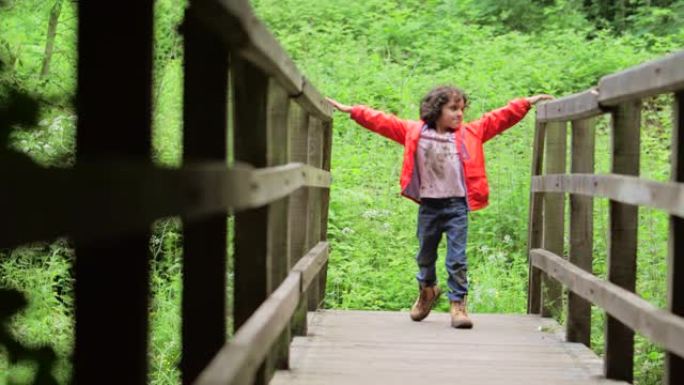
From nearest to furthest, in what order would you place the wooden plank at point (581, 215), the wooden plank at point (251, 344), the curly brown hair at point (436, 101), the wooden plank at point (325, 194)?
the wooden plank at point (251, 344) < the wooden plank at point (581, 215) < the curly brown hair at point (436, 101) < the wooden plank at point (325, 194)

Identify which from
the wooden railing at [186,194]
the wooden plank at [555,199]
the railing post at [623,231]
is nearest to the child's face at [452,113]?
the wooden plank at [555,199]

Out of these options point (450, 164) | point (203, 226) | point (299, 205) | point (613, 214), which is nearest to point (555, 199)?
point (450, 164)

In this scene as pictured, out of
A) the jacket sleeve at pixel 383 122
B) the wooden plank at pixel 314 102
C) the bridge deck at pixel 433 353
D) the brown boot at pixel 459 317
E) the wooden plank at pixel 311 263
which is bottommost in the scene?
the bridge deck at pixel 433 353

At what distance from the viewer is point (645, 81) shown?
4.37 meters

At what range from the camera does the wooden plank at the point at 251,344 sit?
275 cm

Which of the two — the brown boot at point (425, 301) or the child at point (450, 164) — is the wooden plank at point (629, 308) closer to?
the child at point (450, 164)

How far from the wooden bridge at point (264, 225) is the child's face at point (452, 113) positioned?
1.82 ft

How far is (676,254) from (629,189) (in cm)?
46

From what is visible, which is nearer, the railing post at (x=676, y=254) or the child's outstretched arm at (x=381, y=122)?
the railing post at (x=676, y=254)

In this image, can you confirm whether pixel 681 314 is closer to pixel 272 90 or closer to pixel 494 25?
pixel 272 90

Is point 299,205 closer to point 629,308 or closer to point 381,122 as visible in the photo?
point 381,122

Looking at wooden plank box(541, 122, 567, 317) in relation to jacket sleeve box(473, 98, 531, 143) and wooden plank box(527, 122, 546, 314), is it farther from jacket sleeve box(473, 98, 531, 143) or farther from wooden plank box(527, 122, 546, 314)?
wooden plank box(527, 122, 546, 314)

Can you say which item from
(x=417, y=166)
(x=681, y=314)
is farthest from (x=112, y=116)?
(x=417, y=166)

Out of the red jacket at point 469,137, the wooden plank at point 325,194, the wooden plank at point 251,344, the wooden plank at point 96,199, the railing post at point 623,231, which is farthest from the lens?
the wooden plank at point 325,194
